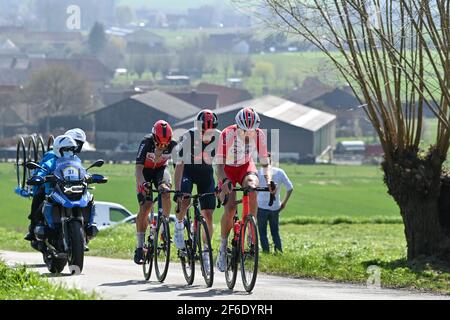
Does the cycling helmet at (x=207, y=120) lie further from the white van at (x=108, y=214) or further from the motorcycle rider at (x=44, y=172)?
the white van at (x=108, y=214)

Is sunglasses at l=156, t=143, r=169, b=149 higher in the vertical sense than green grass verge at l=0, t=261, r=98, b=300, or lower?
higher

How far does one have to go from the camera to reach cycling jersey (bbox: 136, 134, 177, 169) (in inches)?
543

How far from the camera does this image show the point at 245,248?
12406mm

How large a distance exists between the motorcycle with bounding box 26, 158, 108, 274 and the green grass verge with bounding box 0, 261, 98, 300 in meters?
1.51

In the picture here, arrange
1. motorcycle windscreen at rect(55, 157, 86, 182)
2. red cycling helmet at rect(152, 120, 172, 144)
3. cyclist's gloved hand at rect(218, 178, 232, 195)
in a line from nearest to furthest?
1. cyclist's gloved hand at rect(218, 178, 232, 195)
2. red cycling helmet at rect(152, 120, 172, 144)
3. motorcycle windscreen at rect(55, 157, 86, 182)

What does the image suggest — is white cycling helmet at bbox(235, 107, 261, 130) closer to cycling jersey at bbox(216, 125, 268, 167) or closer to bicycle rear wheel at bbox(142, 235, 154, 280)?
cycling jersey at bbox(216, 125, 268, 167)

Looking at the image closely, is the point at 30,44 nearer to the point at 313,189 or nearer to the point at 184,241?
the point at 313,189

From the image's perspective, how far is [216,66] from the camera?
6678 inches

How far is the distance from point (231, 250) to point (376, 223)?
20946 millimetres

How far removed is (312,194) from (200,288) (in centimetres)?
4961

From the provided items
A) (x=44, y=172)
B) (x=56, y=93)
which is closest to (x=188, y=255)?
(x=44, y=172)

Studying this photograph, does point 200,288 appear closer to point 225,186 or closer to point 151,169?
point 225,186

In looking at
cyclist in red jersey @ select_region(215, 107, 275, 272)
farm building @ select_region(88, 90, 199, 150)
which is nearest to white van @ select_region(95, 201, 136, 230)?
cyclist in red jersey @ select_region(215, 107, 275, 272)

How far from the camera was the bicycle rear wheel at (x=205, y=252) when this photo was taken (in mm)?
12805
